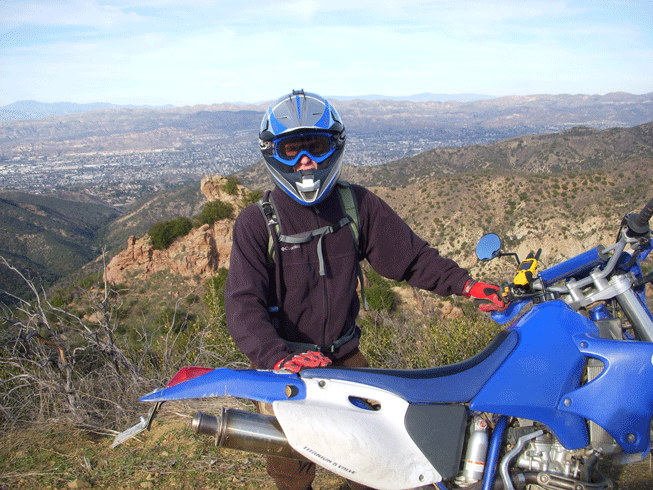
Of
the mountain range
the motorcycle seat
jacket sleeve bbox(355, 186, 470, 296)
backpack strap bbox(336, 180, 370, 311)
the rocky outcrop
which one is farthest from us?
the mountain range

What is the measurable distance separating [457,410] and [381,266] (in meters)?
1.30

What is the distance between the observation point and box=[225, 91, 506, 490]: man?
252 centimetres

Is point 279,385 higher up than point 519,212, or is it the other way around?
point 279,385

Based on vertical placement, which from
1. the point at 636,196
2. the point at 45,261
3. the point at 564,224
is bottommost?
the point at 45,261

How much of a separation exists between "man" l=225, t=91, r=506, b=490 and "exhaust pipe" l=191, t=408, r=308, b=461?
2.03ft

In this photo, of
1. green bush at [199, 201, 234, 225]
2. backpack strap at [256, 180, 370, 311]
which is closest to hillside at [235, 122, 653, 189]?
green bush at [199, 201, 234, 225]

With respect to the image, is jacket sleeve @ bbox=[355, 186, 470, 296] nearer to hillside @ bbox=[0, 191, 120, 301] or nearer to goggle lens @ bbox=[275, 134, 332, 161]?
goggle lens @ bbox=[275, 134, 332, 161]

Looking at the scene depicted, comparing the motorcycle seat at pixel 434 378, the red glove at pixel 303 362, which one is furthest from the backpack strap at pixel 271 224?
the motorcycle seat at pixel 434 378

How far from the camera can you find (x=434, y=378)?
1915 millimetres

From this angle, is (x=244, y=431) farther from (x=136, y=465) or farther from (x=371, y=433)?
(x=136, y=465)

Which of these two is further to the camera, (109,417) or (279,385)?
(109,417)

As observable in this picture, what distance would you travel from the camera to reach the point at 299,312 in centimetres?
270

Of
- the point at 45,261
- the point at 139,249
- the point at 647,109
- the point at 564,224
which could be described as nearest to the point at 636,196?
the point at 564,224

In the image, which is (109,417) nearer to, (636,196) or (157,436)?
(157,436)
